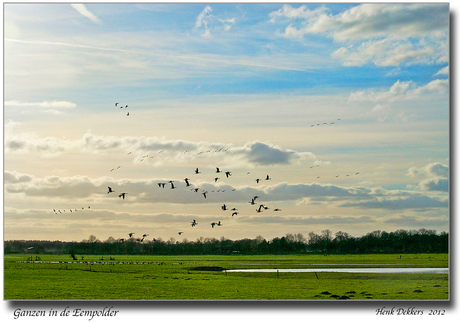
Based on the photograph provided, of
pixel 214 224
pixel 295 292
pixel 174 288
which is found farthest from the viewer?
pixel 214 224

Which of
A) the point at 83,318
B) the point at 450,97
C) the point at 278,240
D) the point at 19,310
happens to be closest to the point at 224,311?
the point at 83,318

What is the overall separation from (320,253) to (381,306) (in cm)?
11993

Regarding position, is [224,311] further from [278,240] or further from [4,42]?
[278,240]

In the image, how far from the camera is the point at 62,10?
37969 millimetres

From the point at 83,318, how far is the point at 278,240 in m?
122

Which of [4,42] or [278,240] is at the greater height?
[4,42]

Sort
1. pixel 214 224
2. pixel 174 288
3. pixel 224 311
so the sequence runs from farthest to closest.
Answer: pixel 214 224 → pixel 174 288 → pixel 224 311

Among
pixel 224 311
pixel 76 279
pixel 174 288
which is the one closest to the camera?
pixel 224 311

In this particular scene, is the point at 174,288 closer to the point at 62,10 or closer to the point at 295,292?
the point at 295,292

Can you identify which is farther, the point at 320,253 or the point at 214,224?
the point at 320,253

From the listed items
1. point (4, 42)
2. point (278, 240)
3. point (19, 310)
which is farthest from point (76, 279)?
point (278, 240)

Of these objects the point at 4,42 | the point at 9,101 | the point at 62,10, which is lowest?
the point at 9,101

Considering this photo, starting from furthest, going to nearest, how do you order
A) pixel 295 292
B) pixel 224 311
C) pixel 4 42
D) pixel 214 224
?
pixel 214 224 → pixel 295 292 → pixel 4 42 → pixel 224 311

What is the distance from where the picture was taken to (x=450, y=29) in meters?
33.9
